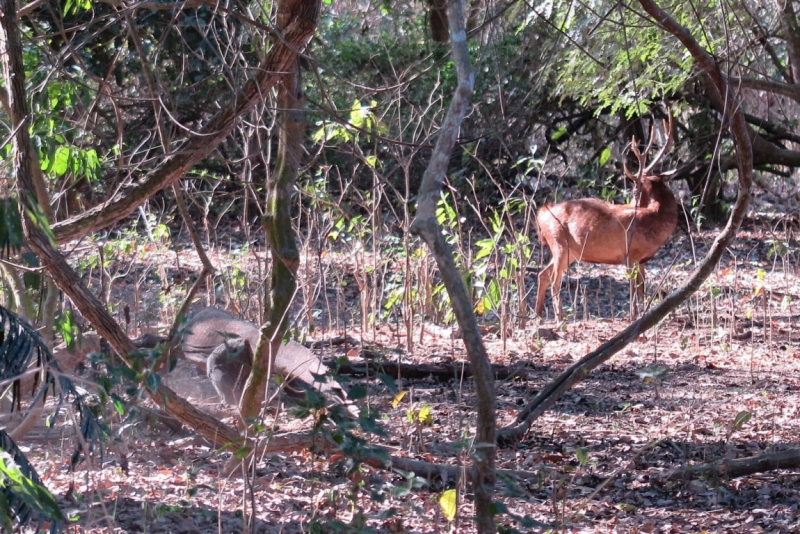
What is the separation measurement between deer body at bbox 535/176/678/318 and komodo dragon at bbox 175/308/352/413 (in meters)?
4.54

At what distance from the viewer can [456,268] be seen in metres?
2.63

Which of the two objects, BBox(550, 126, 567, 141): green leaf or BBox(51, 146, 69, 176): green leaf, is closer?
BBox(51, 146, 69, 176): green leaf

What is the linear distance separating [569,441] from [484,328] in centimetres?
302

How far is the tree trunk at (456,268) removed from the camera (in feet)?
8.70

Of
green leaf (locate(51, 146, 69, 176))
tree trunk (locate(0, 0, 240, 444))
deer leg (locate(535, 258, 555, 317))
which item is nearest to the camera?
tree trunk (locate(0, 0, 240, 444))

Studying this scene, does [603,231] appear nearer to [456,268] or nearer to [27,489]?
[456,268]

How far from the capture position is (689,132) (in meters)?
14.1

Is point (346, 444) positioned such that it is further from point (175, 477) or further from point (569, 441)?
point (569, 441)

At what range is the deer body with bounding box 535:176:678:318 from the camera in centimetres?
958

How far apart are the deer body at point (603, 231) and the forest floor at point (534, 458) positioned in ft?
5.70

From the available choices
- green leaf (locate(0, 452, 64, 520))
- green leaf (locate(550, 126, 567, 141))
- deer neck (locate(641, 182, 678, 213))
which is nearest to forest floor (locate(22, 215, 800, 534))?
green leaf (locate(0, 452, 64, 520))

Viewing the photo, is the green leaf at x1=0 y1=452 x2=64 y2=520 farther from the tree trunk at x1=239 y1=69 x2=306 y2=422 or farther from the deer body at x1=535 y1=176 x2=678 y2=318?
the deer body at x1=535 y1=176 x2=678 y2=318

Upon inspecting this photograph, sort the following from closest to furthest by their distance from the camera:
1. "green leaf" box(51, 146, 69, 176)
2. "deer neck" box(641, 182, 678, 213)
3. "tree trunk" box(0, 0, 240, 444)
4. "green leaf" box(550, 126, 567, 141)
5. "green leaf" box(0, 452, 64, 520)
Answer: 1. "green leaf" box(0, 452, 64, 520)
2. "tree trunk" box(0, 0, 240, 444)
3. "green leaf" box(51, 146, 69, 176)
4. "deer neck" box(641, 182, 678, 213)
5. "green leaf" box(550, 126, 567, 141)

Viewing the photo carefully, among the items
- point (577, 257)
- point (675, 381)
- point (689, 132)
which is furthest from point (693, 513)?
point (689, 132)
